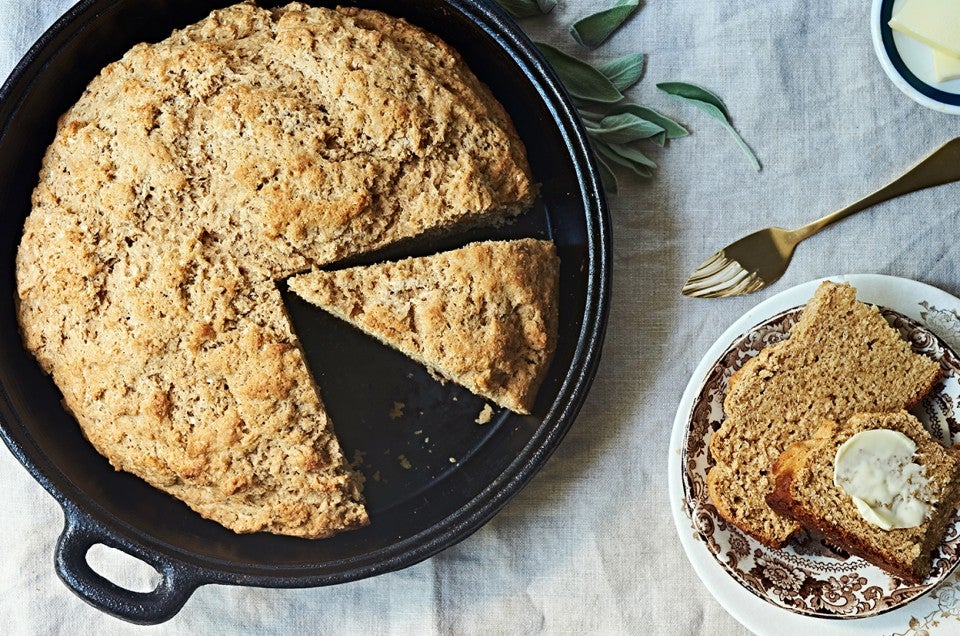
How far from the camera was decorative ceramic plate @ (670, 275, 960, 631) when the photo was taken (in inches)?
125

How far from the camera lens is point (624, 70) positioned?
3.42 m

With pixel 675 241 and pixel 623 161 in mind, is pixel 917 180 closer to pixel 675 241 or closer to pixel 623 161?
pixel 675 241

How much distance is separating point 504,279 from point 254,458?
1.09 metres

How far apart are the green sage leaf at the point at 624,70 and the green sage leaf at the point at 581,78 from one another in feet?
0.11

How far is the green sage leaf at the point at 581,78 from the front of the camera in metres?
3.38

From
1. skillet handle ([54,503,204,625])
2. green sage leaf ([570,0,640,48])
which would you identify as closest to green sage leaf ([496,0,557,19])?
green sage leaf ([570,0,640,48])

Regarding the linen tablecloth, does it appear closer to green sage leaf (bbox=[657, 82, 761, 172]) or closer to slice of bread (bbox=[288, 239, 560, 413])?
green sage leaf (bbox=[657, 82, 761, 172])

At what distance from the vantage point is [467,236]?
338 centimetres

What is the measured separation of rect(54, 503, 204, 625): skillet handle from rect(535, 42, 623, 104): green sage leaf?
236cm

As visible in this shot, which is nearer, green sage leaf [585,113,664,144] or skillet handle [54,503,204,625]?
skillet handle [54,503,204,625]

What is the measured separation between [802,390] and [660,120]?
47.2 inches

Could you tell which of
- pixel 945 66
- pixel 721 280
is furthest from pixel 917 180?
pixel 721 280

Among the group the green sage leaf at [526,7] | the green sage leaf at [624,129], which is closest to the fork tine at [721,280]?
the green sage leaf at [624,129]

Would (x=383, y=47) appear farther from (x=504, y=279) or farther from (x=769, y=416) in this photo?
(x=769, y=416)
